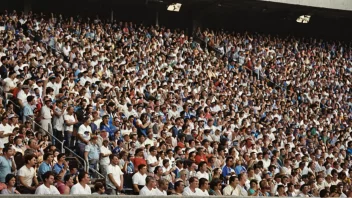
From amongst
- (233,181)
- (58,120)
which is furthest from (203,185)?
(58,120)

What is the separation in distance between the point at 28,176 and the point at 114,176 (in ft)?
7.88

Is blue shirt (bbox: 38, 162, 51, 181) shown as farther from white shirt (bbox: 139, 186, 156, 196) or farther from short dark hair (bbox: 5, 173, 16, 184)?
white shirt (bbox: 139, 186, 156, 196)

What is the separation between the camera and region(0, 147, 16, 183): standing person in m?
14.2

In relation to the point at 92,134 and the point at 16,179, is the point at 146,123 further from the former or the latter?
the point at 16,179

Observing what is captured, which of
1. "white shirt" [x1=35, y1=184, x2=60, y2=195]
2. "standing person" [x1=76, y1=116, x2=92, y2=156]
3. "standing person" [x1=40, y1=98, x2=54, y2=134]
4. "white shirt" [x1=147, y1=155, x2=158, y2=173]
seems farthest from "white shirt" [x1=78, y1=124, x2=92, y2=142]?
"white shirt" [x1=35, y1=184, x2=60, y2=195]

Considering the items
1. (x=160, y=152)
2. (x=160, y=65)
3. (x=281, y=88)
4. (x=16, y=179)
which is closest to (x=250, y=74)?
(x=281, y=88)

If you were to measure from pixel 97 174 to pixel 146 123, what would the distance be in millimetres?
3800

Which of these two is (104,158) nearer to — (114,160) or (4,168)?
(114,160)

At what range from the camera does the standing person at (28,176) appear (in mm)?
13898

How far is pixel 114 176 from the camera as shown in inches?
625

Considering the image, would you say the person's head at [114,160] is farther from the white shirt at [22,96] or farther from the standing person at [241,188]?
the white shirt at [22,96]

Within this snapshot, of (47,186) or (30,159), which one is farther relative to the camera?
(30,159)

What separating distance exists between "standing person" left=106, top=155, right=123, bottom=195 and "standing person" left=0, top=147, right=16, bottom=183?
2.26 meters

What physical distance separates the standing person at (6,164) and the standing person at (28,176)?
391 mm
